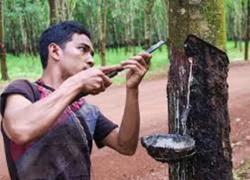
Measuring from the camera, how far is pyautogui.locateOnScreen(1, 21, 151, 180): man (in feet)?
6.52

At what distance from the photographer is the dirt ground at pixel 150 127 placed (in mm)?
6723

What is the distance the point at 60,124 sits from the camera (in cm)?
221

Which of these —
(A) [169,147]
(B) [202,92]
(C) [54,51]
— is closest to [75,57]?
(C) [54,51]

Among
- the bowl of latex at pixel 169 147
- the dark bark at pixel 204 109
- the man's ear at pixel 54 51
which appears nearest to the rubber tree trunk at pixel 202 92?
the dark bark at pixel 204 109

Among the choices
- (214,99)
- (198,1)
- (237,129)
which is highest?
(198,1)

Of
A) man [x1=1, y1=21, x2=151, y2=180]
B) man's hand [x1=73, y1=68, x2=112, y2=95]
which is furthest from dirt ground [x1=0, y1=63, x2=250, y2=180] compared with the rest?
man's hand [x1=73, y1=68, x2=112, y2=95]

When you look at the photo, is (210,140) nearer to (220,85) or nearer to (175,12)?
(220,85)

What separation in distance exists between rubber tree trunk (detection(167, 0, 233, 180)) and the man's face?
38.7 inches

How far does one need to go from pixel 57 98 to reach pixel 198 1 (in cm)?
153

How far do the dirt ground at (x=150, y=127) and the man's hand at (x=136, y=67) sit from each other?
3160mm

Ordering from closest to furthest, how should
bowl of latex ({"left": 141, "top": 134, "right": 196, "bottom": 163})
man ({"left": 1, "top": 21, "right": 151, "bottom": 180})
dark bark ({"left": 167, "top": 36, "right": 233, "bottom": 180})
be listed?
man ({"left": 1, "top": 21, "right": 151, "bottom": 180}) → bowl of latex ({"left": 141, "top": 134, "right": 196, "bottom": 163}) → dark bark ({"left": 167, "top": 36, "right": 233, "bottom": 180})

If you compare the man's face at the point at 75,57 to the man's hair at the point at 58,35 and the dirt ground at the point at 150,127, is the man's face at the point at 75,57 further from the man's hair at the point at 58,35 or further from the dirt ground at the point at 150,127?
the dirt ground at the point at 150,127

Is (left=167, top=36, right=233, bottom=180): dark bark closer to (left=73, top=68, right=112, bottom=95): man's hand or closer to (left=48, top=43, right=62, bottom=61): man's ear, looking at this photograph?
(left=48, top=43, right=62, bottom=61): man's ear

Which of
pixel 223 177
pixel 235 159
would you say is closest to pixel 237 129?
pixel 235 159
